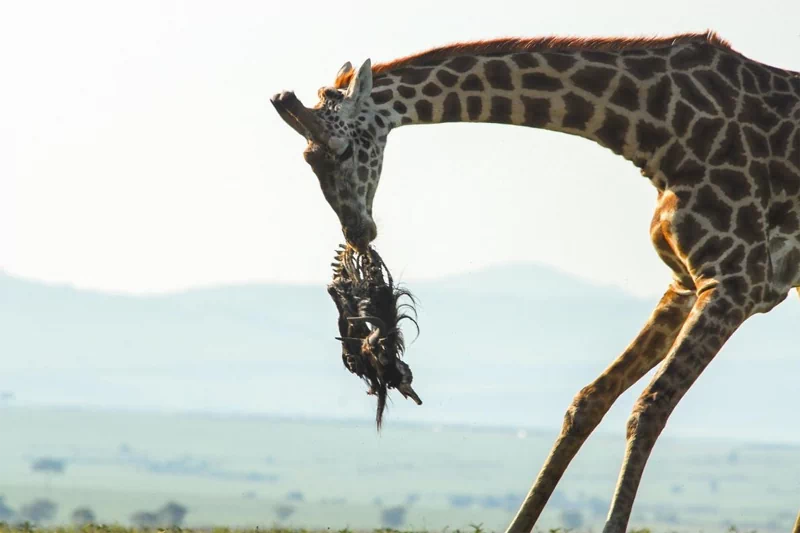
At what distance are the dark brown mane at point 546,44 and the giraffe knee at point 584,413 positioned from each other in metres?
2.51

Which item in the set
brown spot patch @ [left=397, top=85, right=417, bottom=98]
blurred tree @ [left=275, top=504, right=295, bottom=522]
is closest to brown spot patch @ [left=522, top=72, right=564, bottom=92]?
brown spot patch @ [left=397, top=85, right=417, bottom=98]

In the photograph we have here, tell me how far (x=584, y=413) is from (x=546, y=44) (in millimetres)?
2715

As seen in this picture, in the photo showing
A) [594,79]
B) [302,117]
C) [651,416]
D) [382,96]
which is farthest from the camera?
[594,79]

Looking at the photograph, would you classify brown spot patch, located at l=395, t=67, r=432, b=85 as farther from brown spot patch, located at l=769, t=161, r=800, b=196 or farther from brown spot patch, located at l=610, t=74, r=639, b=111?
brown spot patch, located at l=769, t=161, r=800, b=196

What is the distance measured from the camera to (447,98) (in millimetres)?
12102

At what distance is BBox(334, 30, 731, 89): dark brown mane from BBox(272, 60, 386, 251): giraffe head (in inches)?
20.3

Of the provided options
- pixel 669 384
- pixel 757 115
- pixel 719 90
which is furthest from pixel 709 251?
pixel 719 90

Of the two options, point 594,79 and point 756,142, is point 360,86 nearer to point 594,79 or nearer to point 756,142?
point 594,79

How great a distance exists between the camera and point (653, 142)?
12.1 metres

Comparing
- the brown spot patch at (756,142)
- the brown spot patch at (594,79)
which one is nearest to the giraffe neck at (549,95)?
the brown spot patch at (594,79)

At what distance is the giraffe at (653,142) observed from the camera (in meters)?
11.7

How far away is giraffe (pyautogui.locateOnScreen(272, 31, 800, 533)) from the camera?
459 inches

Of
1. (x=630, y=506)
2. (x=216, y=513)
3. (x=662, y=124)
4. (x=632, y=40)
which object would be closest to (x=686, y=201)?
(x=662, y=124)

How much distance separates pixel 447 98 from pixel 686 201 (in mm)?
1831
